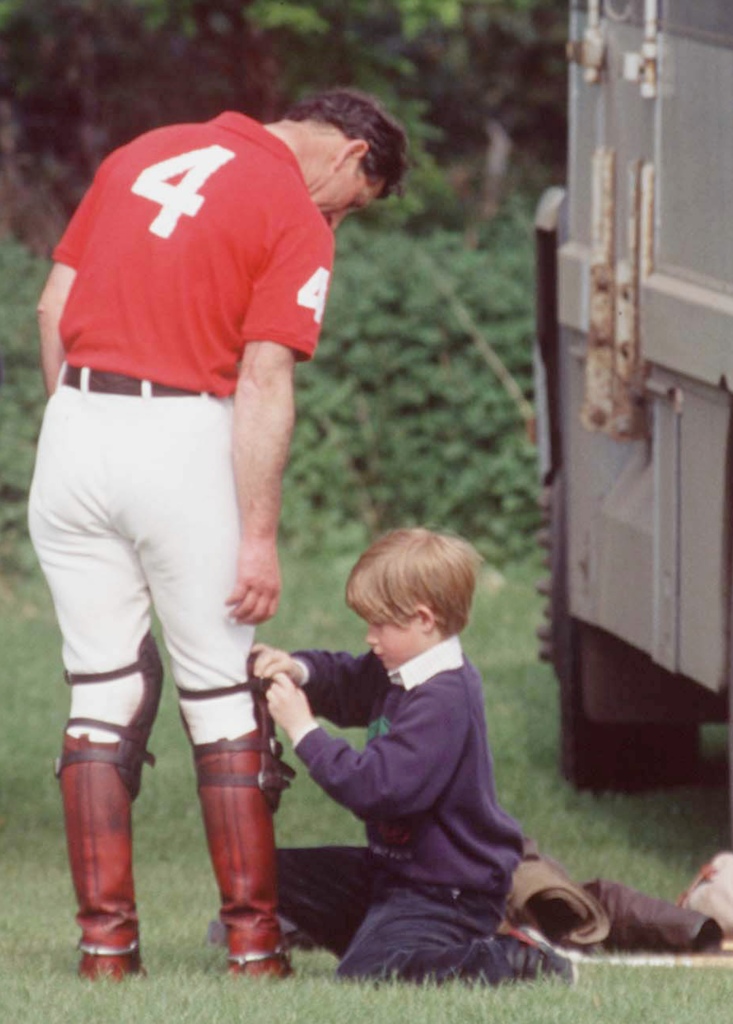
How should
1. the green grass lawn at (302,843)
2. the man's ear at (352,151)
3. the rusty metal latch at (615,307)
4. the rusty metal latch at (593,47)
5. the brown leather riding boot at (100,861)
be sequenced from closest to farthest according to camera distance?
the green grass lawn at (302,843)
the brown leather riding boot at (100,861)
the man's ear at (352,151)
the rusty metal latch at (615,307)
the rusty metal latch at (593,47)

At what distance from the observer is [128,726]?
5176 millimetres

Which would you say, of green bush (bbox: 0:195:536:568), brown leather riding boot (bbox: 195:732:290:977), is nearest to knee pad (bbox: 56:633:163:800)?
brown leather riding boot (bbox: 195:732:290:977)

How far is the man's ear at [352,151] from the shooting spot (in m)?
5.29

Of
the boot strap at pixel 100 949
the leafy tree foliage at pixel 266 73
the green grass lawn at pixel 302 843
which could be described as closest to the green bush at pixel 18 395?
the green grass lawn at pixel 302 843

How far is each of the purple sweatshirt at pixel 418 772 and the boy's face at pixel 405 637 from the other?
67mm

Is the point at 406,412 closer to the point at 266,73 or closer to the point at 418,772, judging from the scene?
the point at 266,73

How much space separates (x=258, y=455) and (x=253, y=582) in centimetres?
24

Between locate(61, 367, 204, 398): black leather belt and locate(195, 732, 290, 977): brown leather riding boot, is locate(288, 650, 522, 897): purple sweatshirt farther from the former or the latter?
locate(61, 367, 204, 398): black leather belt

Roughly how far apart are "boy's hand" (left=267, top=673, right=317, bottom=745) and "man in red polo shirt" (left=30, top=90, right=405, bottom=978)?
0.07 meters

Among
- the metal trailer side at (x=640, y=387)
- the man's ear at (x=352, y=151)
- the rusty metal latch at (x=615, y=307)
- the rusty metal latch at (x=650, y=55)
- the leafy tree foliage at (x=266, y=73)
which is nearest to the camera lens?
the man's ear at (x=352, y=151)

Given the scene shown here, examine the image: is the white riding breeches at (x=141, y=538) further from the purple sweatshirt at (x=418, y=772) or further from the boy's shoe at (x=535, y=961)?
the boy's shoe at (x=535, y=961)

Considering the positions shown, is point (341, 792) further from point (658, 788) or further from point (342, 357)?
point (342, 357)

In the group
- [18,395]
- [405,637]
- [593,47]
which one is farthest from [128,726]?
[18,395]

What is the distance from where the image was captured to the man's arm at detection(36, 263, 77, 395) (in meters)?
5.30
